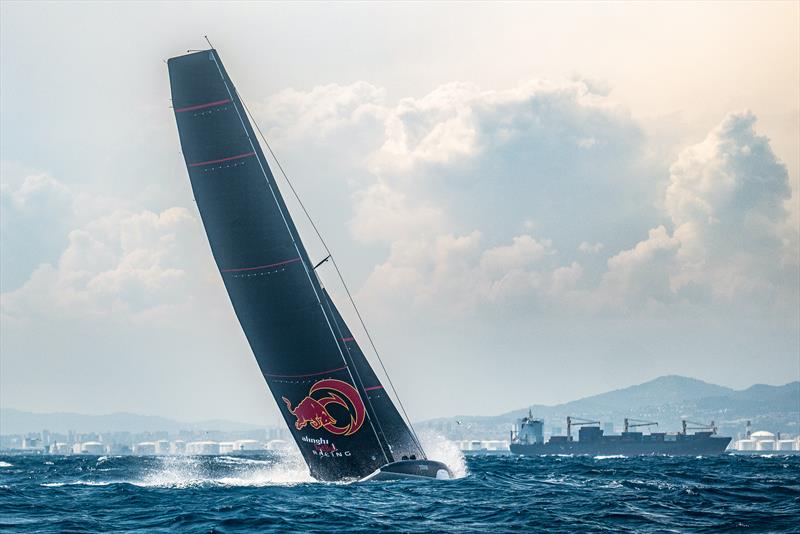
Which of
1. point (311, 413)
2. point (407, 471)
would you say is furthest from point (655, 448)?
point (311, 413)

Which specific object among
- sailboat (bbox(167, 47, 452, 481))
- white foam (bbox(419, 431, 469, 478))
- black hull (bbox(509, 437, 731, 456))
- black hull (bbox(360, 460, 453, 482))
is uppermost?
sailboat (bbox(167, 47, 452, 481))

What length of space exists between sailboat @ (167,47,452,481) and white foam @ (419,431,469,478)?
309 inches

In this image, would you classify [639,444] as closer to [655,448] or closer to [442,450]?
[655,448]

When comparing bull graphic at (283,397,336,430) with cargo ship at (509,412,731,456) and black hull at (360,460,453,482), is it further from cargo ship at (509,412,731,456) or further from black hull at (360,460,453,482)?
cargo ship at (509,412,731,456)

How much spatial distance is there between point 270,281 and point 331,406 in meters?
4.11

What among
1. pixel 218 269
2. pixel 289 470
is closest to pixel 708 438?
pixel 289 470

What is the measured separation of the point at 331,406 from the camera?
28.3 meters

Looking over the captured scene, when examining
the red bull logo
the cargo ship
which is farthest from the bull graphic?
the cargo ship

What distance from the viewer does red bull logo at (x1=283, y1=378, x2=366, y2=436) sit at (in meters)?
27.9

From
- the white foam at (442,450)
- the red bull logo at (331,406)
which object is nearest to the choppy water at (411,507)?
the red bull logo at (331,406)

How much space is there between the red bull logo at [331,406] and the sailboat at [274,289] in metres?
0.03

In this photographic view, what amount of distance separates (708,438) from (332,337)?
443 ft

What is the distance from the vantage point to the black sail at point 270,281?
2636 cm

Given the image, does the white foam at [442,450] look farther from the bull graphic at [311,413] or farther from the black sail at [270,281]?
the bull graphic at [311,413]
